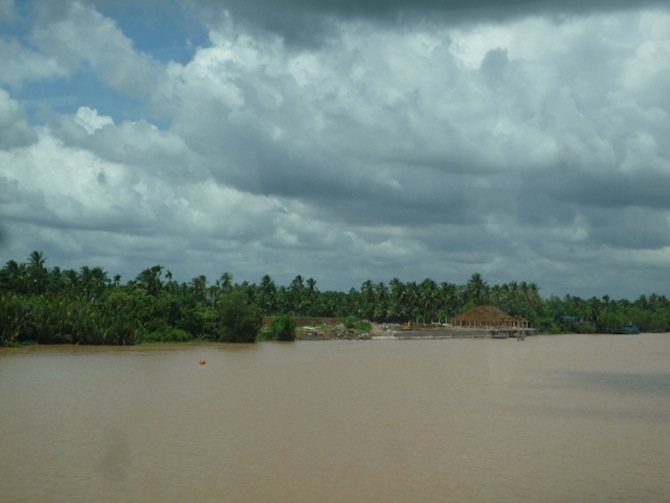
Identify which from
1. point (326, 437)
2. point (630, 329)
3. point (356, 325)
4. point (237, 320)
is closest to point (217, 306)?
point (237, 320)

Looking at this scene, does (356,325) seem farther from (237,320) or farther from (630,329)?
(630,329)

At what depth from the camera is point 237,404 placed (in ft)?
86.2

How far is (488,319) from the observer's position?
114438 millimetres

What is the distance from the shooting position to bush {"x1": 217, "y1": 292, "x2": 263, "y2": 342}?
69.8 meters

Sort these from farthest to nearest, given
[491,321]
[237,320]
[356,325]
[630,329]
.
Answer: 1. [630,329]
2. [491,321]
3. [356,325]
4. [237,320]

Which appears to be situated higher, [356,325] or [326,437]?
[356,325]

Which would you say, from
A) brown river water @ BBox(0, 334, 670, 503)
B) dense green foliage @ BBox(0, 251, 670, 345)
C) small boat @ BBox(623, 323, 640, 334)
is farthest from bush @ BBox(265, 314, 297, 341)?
small boat @ BBox(623, 323, 640, 334)

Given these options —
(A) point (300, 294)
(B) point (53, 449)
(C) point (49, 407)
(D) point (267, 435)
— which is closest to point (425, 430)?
(D) point (267, 435)

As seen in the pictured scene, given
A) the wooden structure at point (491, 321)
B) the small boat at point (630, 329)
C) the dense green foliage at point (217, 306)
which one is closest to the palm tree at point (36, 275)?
the dense green foliage at point (217, 306)

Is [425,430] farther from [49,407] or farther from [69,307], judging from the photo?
[69,307]

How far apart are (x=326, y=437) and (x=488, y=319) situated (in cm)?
9756

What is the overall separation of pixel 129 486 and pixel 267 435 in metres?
6.04

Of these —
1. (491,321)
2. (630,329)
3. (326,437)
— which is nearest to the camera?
(326,437)

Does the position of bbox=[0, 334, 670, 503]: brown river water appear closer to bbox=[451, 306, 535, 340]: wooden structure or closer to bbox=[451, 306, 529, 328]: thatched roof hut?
bbox=[451, 306, 535, 340]: wooden structure
